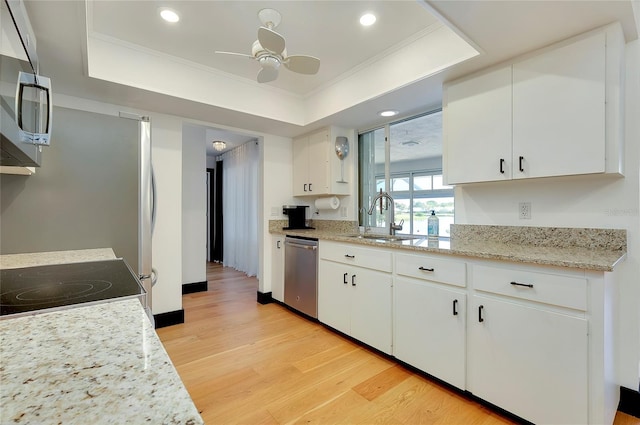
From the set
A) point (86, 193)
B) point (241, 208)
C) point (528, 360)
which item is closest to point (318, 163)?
point (86, 193)

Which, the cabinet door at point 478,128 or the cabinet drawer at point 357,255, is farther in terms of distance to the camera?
the cabinet drawer at point 357,255

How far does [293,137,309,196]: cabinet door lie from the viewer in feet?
12.6

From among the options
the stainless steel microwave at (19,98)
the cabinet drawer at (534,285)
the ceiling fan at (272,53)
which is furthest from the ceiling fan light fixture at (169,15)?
the cabinet drawer at (534,285)

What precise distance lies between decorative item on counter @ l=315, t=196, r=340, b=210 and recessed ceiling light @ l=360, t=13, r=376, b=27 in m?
1.95

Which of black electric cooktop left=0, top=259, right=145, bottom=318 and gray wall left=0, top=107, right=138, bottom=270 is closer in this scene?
black electric cooktop left=0, top=259, right=145, bottom=318

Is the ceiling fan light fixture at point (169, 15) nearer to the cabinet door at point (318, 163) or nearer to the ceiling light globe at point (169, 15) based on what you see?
the ceiling light globe at point (169, 15)

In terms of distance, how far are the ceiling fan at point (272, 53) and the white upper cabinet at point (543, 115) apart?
113 cm

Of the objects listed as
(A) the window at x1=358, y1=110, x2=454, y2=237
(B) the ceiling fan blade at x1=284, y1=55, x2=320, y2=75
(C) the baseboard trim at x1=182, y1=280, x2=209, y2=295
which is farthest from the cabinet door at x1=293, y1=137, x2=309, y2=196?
(C) the baseboard trim at x1=182, y1=280, x2=209, y2=295

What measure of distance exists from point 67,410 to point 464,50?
2.49m

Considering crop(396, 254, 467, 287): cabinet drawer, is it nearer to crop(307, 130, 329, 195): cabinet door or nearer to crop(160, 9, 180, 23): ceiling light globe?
crop(307, 130, 329, 195): cabinet door

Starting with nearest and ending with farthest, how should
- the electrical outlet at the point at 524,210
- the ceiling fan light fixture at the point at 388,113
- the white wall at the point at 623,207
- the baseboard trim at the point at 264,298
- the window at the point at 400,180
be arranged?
the white wall at the point at 623,207, the electrical outlet at the point at 524,210, the ceiling fan light fixture at the point at 388,113, the window at the point at 400,180, the baseboard trim at the point at 264,298

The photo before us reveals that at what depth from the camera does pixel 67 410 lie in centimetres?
42

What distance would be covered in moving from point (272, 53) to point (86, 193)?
1517 mm

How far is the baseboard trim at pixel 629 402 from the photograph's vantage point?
67.4 inches
